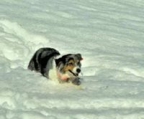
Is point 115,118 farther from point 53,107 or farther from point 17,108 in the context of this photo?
point 17,108

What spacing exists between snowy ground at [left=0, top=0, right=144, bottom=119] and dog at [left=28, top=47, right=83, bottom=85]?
0.46ft

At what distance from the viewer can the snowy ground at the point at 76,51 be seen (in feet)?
17.7

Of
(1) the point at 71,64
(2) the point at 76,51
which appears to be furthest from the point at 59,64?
(2) the point at 76,51

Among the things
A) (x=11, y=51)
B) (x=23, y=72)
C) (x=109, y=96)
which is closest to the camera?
(x=109, y=96)

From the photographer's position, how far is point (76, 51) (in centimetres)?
807

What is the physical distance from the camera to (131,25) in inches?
440

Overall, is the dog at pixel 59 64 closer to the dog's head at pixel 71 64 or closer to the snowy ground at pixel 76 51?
the dog's head at pixel 71 64

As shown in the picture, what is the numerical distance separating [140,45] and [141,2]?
19.4ft

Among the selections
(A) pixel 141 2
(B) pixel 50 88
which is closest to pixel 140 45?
(B) pixel 50 88

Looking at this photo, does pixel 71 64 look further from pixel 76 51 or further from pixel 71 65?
pixel 76 51

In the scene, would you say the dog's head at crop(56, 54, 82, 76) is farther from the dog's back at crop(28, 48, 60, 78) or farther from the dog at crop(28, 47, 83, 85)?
the dog's back at crop(28, 48, 60, 78)

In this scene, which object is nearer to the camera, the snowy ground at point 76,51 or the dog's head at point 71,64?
the snowy ground at point 76,51

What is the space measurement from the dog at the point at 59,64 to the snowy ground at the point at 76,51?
0.46 feet

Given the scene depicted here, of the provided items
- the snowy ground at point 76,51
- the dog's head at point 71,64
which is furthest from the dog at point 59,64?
the snowy ground at point 76,51
